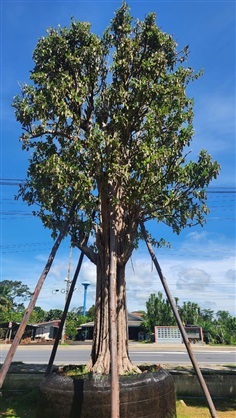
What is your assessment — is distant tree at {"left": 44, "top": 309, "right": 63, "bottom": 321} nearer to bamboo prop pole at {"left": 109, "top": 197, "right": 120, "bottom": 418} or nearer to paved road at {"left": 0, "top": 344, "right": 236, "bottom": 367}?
paved road at {"left": 0, "top": 344, "right": 236, "bottom": 367}

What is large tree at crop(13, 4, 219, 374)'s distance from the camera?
721 centimetres

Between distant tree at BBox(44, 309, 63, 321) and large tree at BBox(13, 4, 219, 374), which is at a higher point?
large tree at BBox(13, 4, 219, 374)

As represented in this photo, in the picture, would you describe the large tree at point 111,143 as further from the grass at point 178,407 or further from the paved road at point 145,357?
the paved road at point 145,357

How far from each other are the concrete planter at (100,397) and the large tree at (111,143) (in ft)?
3.46

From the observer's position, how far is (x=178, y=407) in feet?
24.6

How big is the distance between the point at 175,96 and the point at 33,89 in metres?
3.70

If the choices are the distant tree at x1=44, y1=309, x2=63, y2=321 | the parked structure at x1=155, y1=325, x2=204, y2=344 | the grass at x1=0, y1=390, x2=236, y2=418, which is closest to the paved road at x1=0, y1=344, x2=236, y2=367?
the grass at x1=0, y1=390, x2=236, y2=418

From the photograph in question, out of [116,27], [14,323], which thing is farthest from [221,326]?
[116,27]

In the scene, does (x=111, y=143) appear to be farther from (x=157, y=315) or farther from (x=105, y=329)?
(x=157, y=315)

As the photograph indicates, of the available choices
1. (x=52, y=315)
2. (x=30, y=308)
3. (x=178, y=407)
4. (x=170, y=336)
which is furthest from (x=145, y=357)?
(x=52, y=315)

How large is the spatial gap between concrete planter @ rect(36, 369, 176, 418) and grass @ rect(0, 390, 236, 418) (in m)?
1.29

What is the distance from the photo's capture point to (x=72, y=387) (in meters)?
5.85

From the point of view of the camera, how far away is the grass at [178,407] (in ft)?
23.1

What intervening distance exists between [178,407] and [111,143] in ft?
21.3
